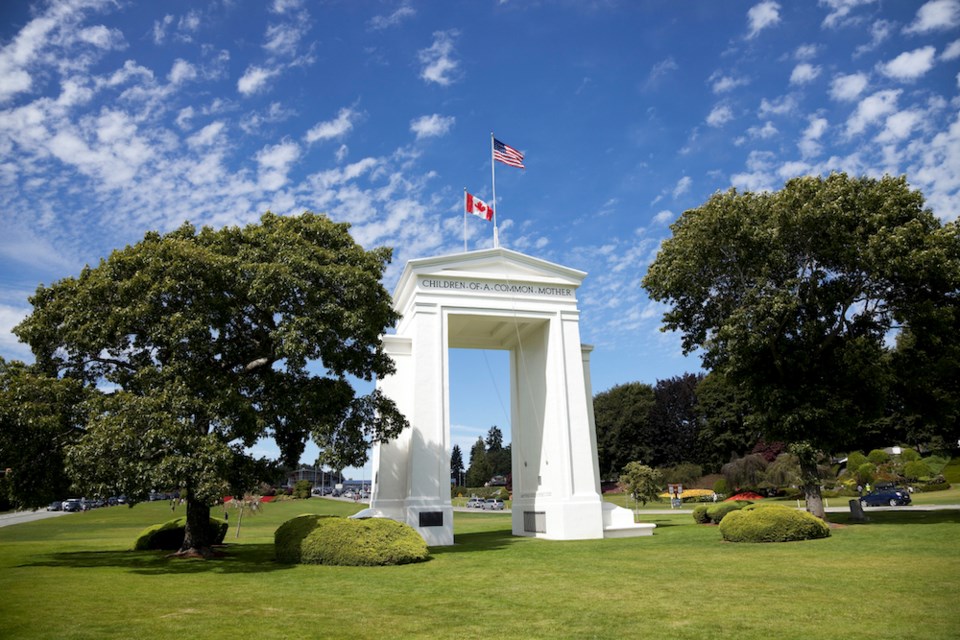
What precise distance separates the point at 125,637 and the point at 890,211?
27.5 metres

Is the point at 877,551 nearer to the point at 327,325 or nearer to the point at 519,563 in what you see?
the point at 519,563

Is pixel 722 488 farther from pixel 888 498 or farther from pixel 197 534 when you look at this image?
pixel 197 534

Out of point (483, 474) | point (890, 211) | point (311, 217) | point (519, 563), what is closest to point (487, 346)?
point (311, 217)

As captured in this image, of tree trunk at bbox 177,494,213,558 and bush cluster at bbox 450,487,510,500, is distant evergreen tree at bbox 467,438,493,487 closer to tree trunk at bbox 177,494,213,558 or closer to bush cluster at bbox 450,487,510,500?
bush cluster at bbox 450,487,510,500

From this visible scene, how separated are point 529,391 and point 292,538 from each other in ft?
50.0

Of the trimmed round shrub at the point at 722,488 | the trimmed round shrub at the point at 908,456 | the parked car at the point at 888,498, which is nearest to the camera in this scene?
the parked car at the point at 888,498

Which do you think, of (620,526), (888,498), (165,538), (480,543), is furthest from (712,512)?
(165,538)

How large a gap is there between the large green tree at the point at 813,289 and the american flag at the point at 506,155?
8410 millimetres

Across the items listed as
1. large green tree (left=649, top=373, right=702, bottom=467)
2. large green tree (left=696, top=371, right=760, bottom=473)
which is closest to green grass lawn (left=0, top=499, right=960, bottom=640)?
large green tree (left=696, top=371, right=760, bottom=473)

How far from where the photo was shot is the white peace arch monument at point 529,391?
2527 centimetres

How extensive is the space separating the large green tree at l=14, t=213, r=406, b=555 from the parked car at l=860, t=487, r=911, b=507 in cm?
3426

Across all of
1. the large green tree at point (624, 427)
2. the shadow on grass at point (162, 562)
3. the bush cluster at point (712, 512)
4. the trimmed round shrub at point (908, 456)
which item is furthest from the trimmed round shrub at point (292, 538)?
the large green tree at point (624, 427)

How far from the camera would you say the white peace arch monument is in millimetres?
25266

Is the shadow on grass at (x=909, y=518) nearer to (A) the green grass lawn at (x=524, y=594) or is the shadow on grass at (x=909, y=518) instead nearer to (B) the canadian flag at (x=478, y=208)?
(A) the green grass lawn at (x=524, y=594)
